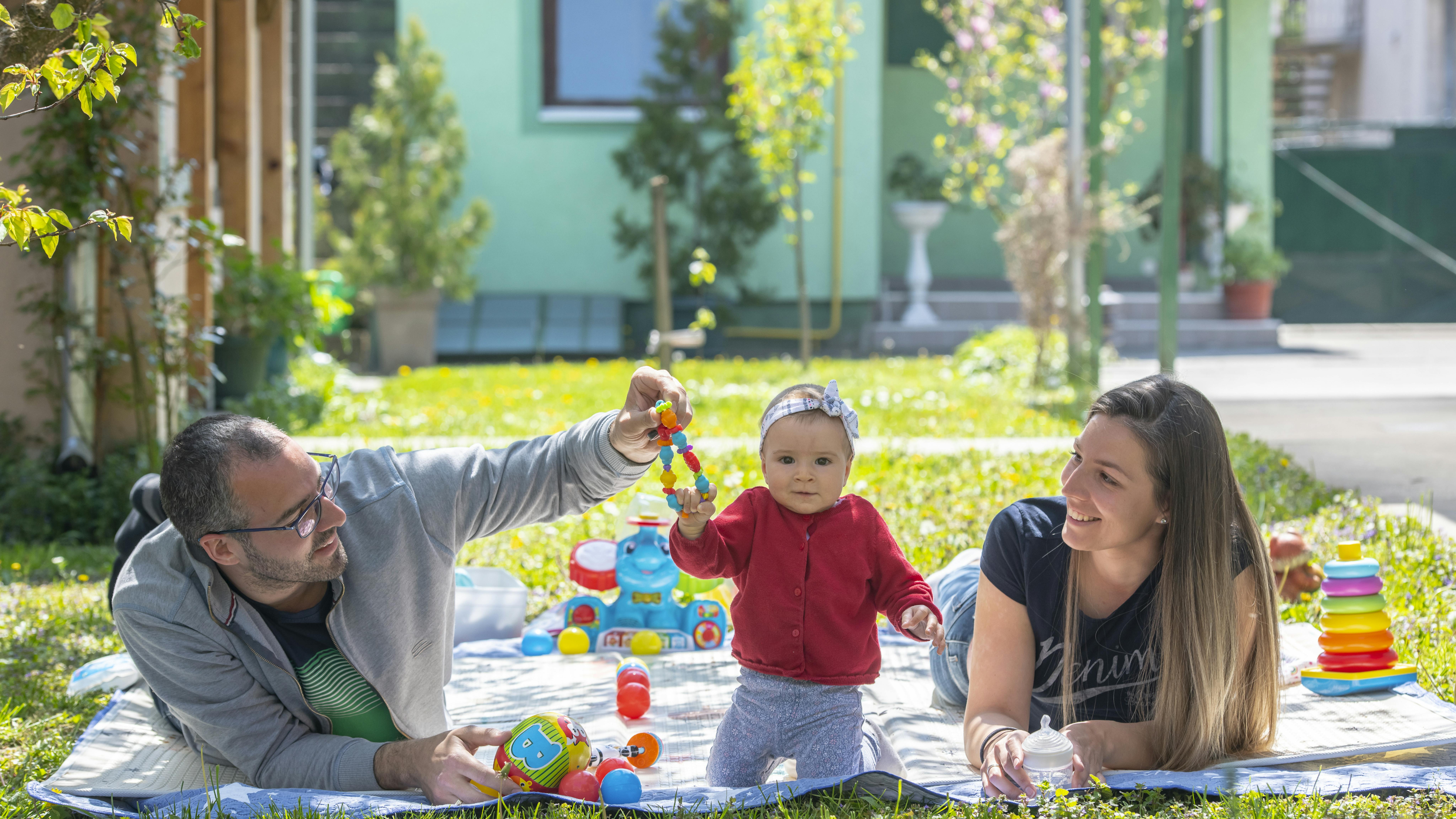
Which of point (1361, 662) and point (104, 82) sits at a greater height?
point (104, 82)

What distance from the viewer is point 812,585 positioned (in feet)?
9.19

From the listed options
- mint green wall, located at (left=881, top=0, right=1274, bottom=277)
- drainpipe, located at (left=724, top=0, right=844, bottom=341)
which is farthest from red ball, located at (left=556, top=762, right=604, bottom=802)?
mint green wall, located at (left=881, top=0, right=1274, bottom=277)


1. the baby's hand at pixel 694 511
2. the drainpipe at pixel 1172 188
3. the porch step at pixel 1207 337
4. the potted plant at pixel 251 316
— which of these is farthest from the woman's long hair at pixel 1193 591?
the porch step at pixel 1207 337

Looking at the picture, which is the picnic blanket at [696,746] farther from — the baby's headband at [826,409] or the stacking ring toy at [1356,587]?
the baby's headband at [826,409]

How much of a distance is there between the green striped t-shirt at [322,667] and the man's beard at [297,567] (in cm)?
11

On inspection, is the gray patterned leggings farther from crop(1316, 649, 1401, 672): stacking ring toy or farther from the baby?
crop(1316, 649, 1401, 672): stacking ring toy

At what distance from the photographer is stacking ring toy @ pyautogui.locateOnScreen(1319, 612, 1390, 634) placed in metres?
3.24

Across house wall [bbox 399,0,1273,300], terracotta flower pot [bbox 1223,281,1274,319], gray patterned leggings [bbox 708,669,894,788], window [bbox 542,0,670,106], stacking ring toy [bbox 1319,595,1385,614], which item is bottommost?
gray patterned leggings [bbox 708,669,894,788]

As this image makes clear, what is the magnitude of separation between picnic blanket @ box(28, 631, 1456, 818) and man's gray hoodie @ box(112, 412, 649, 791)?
10cm

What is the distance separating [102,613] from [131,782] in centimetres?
165

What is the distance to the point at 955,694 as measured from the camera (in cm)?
334

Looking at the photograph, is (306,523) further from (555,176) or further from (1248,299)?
(1248,299)

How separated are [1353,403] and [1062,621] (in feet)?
22.6

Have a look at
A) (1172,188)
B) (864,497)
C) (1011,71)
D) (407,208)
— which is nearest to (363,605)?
(864,497)
